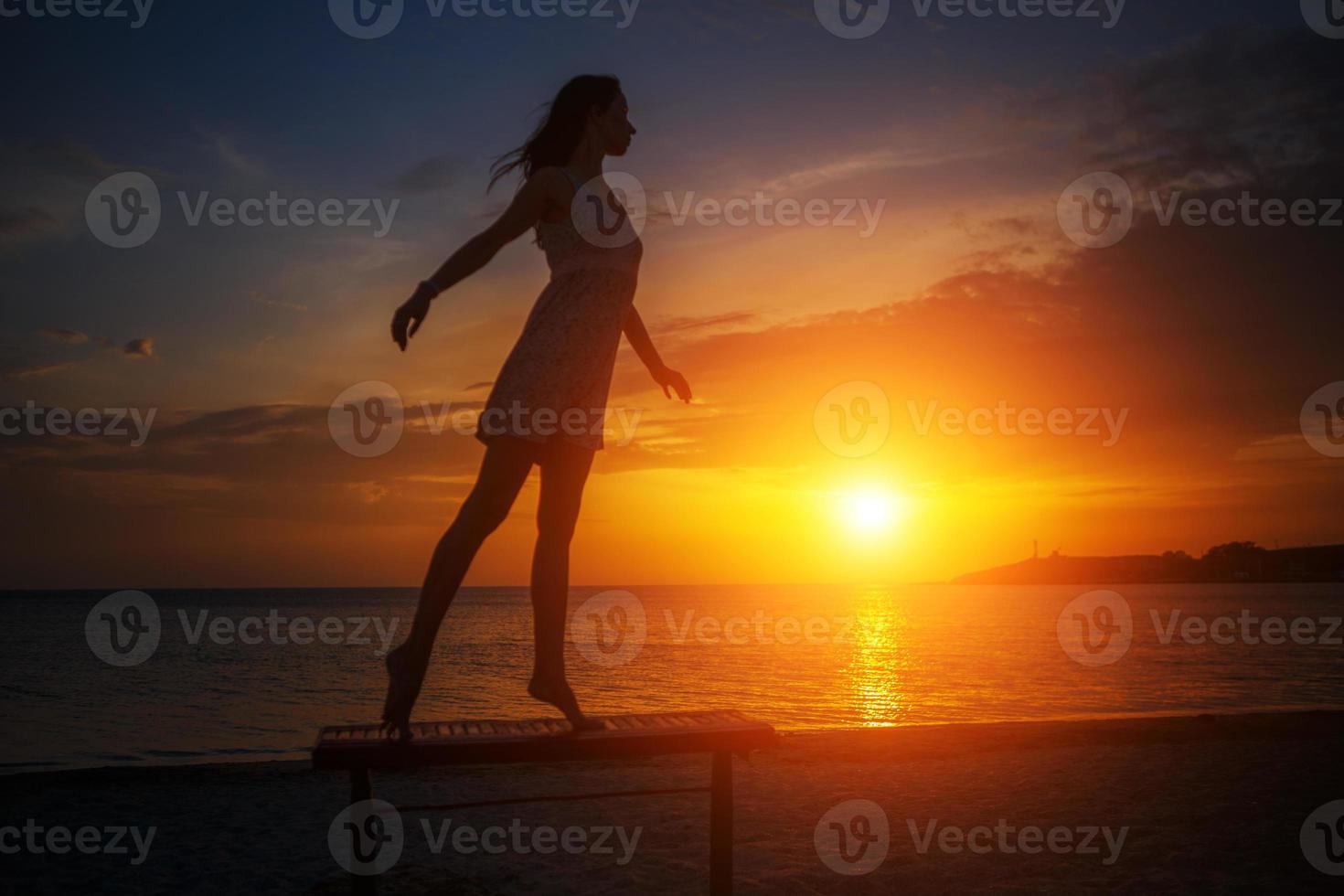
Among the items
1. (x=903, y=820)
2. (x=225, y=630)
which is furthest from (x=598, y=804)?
(x=225, y=630)

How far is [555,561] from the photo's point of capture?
3.96 metres

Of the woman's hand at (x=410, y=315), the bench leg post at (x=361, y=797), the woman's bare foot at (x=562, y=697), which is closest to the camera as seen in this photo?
the woman's hand at (x=410, y=315)

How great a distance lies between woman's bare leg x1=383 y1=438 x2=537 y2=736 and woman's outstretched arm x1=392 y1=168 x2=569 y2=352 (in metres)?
0.62

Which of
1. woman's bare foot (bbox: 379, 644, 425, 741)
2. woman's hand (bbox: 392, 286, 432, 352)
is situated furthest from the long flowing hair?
woman's bare foot (bbox: 379, 644, 425, 741)

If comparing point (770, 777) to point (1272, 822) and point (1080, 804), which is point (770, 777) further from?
point (1272, 822)

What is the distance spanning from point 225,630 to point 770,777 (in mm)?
66344

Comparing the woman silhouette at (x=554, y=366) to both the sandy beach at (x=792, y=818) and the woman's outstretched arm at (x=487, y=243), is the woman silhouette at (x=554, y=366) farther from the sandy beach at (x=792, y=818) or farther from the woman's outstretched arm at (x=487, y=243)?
the sandy beach at (x=792, y=818)

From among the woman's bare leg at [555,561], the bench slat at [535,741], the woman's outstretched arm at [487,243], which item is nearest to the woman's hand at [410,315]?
the woman's outstretched arm at [487,243]

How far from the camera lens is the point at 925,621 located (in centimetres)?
8869

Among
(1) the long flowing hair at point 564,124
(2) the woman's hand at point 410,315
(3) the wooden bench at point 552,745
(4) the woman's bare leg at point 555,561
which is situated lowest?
(3) the wooden bench at point 552,745

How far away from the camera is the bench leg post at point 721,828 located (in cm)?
441

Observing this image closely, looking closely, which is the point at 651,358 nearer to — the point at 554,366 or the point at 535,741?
the point at 554,366

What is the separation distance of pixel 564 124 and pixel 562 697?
2.47m

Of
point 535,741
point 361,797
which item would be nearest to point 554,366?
point 535,741
